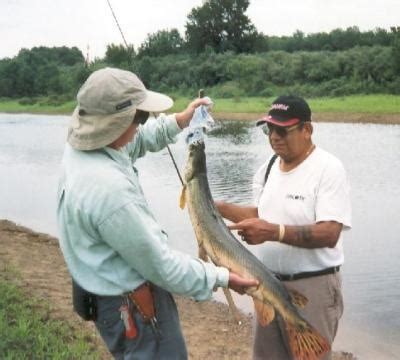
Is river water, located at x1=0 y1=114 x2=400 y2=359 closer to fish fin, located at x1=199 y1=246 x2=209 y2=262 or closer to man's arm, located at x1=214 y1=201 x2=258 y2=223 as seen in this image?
man's arm, located at x1=214 y1=201 x2=258 y2=223

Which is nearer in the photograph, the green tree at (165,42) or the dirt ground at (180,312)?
the dirt ground at (180,312)

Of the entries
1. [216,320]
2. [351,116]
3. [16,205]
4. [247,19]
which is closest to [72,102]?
[247,19]

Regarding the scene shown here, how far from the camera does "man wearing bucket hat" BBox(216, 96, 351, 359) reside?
3814 mm

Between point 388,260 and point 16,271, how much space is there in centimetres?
566

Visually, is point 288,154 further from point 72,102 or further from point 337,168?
point 72,102

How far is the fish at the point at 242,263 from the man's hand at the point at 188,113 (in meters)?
0.33

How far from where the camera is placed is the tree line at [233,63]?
47.6m

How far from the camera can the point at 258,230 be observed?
3.84 meters

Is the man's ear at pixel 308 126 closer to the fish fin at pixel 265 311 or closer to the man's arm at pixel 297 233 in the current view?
the man's arm at pixel 297 233

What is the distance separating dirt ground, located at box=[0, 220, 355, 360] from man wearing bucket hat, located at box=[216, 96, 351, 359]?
8.06 ft

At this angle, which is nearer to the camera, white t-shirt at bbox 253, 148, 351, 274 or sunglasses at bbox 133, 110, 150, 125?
sunglasses at bbox 133, 110, 150, 125

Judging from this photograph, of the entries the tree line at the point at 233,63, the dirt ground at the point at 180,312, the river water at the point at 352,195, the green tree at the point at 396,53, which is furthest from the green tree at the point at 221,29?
the dirt ground at the point at 180,312

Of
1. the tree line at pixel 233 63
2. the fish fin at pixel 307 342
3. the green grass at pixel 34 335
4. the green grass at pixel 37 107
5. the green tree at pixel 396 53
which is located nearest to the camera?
the fish fin at pixel 307 342

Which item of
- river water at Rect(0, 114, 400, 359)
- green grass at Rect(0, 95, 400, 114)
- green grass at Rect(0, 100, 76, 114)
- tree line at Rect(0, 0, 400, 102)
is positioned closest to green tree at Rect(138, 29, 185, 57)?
tree line at Rect(0, 0, 400, 102)
